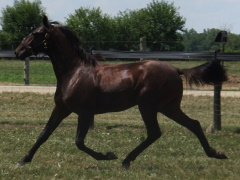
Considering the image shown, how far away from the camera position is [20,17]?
195 ft

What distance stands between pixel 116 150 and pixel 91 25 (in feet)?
161

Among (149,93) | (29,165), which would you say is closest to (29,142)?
(29,165)

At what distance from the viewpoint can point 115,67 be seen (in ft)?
26.0

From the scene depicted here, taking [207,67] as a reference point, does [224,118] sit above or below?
below

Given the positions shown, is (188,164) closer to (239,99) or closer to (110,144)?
(110,144)

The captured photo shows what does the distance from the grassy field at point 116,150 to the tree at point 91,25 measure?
3464 cm

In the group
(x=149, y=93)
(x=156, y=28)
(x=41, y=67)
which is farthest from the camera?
(x=156, y=28)

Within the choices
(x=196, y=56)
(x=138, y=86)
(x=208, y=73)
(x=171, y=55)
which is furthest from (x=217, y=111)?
(x=138, y=86)

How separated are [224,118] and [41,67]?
13259 millimetres

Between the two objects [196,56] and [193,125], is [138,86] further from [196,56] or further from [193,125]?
[196,56]

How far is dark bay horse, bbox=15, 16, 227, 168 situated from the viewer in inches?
301

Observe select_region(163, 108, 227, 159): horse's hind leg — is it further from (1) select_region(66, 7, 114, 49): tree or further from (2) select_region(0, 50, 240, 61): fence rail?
(1) select_region(66, 7, 114, 49): tree

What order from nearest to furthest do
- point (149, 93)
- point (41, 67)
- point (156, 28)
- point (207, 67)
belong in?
point (149, 93) → point (207, 67) → point (41, 67) → point (156, 28)

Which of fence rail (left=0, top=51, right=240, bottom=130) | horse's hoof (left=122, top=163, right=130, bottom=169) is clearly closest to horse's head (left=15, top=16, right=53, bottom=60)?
horse's hoof (left=122, top=163, right=130, bottom=169)
